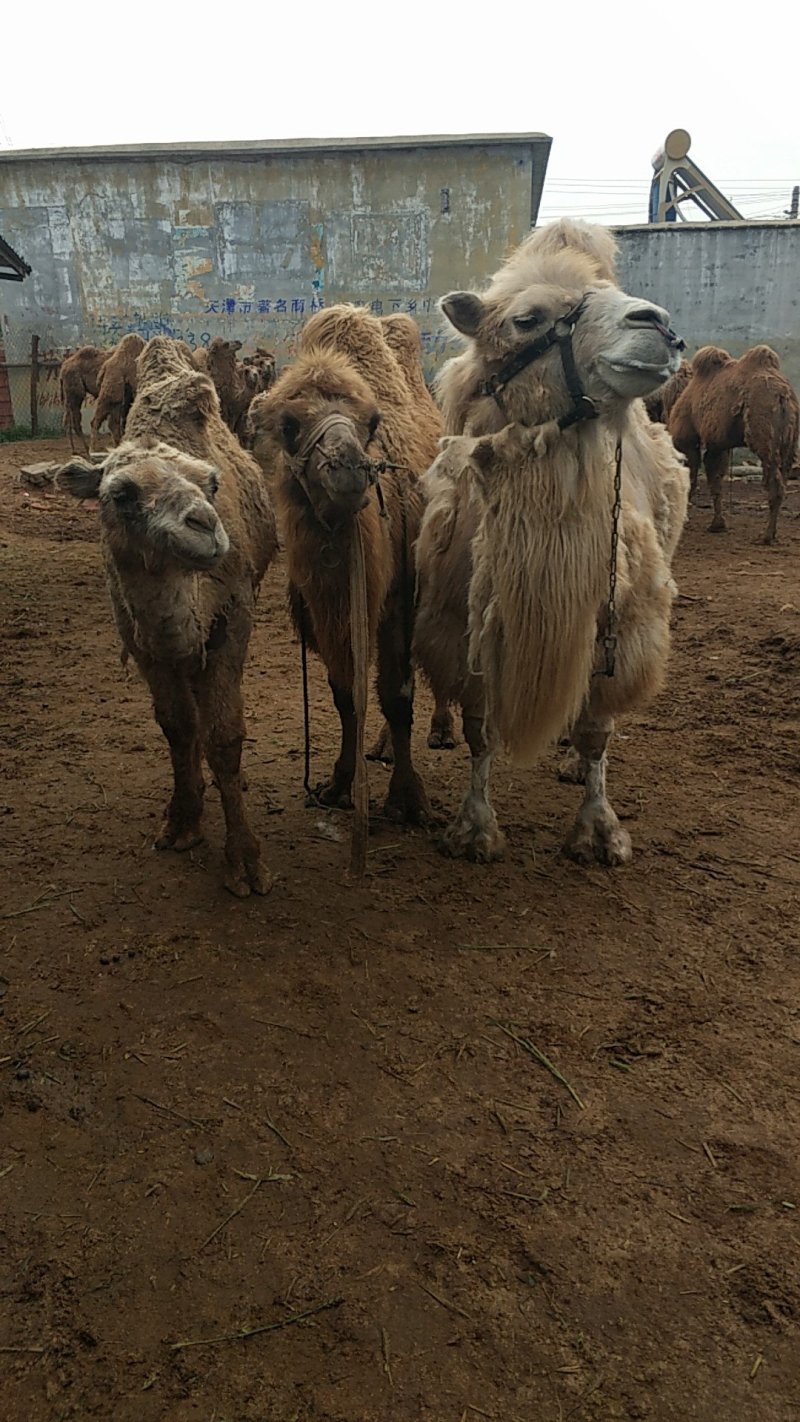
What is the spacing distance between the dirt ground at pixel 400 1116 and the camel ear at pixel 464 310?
207 centimetres

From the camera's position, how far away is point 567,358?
2994mm

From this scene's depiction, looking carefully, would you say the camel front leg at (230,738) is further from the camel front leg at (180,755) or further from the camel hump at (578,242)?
the camel hump at (578,242)

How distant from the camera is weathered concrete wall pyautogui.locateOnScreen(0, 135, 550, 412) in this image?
1891cm

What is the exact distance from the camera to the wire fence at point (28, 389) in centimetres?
2012

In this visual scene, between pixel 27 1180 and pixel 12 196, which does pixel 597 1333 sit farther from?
pixel 12 196

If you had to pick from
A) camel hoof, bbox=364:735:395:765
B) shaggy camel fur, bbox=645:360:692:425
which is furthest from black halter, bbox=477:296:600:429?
shaggy camel fur, bbox=645:360:692:425

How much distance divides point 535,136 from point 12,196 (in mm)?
10802

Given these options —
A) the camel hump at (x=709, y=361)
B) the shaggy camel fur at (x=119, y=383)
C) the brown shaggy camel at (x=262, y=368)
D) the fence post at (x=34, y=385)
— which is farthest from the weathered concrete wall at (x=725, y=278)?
the fence post at (x=34, y=385)

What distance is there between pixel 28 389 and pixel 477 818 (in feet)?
66.7

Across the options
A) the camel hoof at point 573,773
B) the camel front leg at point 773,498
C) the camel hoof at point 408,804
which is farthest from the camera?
the camel front leg at point 773,498

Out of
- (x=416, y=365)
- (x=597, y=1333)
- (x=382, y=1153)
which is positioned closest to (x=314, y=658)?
(x=416, y=365)

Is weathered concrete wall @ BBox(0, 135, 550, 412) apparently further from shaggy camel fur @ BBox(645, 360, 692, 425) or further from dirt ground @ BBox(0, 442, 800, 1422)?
dirt ground @ BBox(0, 442, 800, 1422)

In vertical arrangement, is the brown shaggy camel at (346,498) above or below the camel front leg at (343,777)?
above

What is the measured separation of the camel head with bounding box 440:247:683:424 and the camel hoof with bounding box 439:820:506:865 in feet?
5.47
